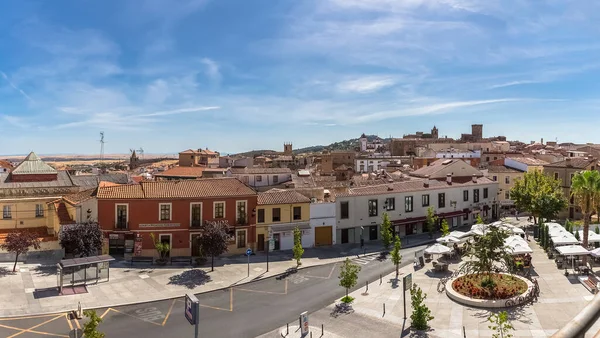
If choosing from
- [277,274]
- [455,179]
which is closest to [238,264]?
[277,274]

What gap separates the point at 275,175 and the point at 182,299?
3682cm

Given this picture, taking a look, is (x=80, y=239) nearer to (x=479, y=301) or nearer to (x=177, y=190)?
(x=177, y=190)

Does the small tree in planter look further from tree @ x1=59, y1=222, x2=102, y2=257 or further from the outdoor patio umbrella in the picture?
the outdoor patio umbrella

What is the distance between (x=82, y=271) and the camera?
32.8 metres

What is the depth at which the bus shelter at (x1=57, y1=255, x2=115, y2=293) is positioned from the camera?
1227 inches

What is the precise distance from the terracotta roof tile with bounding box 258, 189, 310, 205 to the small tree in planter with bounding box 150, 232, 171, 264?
9903mm

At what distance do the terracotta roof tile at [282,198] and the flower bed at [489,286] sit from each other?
18.9 m

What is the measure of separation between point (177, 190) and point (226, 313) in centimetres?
1841

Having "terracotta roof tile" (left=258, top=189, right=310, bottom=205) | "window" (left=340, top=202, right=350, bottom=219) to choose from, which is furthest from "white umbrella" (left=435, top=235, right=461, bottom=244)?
"terracotta roof tile" (left=258, top=189, right=310, bottom=205)

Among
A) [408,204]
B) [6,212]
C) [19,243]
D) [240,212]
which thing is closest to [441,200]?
[408,204]

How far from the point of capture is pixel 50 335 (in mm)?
23625

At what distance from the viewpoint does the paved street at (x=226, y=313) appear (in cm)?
2448

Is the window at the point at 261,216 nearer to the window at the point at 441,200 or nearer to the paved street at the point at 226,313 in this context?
the paved street at the point at 226,313

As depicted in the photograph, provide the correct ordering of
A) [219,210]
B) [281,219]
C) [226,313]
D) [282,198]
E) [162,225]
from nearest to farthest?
[226,313]
[162,225]
[219,210]
[281,219]
[282,198]
